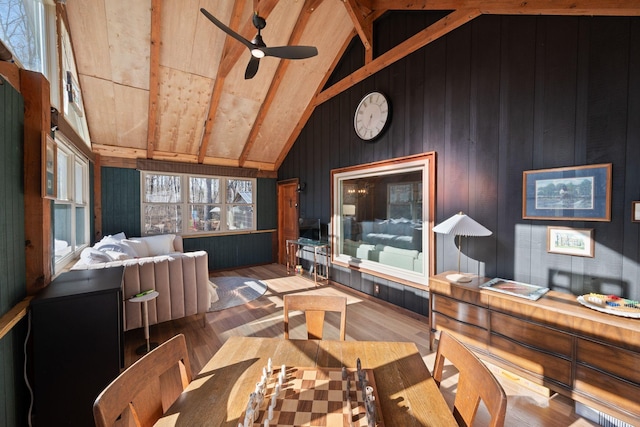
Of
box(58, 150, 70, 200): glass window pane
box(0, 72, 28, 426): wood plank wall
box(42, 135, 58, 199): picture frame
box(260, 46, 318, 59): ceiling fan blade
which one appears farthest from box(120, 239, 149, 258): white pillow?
box(260, 46, 318, 59): ceiling fan blade

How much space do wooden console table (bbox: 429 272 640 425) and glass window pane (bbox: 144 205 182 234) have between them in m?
5.25

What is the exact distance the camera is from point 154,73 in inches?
153

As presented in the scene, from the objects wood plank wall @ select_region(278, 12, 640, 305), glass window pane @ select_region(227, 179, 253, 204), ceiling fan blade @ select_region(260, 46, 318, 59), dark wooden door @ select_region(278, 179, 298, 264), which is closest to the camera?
wood plank wall @ select_region(278, 12, 640, 305)

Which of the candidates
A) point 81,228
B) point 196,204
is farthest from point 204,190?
point 81,228

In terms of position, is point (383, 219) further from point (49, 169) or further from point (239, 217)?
point (239, 217)

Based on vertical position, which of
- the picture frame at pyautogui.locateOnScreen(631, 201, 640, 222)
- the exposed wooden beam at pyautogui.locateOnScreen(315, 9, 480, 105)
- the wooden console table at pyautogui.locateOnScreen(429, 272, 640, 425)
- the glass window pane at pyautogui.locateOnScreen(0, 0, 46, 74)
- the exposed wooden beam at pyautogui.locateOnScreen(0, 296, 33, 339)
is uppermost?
the exposed wooden beam at pyautogui.locateOnScreen(315, 9, 480, 105)

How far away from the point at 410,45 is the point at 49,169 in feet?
12.9

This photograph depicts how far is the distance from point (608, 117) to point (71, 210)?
549 centimetres

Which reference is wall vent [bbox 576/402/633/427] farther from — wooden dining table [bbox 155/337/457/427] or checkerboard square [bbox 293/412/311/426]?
checkerboard square [bbox 293/412/311/426]

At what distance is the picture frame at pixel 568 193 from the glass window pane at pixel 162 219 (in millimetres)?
5858

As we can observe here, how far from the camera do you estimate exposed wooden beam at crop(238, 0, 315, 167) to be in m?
3.84

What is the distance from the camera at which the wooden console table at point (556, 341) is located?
1.59 metres

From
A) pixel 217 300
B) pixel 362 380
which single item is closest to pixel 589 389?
pixel 362 380

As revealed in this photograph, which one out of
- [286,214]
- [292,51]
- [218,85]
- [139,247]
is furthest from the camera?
[286,214]
